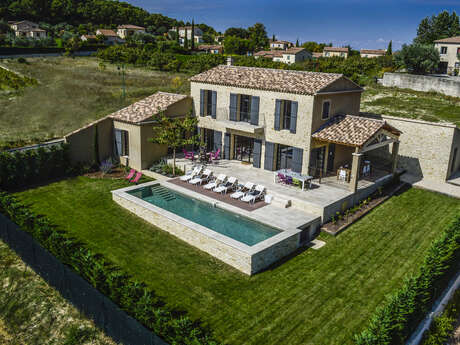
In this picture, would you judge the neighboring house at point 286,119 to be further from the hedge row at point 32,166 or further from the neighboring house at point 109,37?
the neighboring house at point 109,37

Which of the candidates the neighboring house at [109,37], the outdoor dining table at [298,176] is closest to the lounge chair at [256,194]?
the outdoor dining table at [298,176]

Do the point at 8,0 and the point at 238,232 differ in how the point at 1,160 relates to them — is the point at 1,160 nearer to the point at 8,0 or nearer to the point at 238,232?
the point at 238,232

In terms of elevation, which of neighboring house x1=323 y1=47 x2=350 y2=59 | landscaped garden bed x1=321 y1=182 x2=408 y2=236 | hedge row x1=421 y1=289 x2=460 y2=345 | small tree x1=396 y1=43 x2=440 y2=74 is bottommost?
hedge row x1=421 y1=289 x2=460 y2=345

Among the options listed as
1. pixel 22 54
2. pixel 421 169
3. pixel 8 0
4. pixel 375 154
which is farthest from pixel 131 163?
pixel 8 0

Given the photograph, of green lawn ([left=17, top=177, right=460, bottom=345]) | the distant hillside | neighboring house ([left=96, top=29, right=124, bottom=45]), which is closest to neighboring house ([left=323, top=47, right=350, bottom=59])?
neighboring house ([left=96, top=29, right=124, bottom=45])

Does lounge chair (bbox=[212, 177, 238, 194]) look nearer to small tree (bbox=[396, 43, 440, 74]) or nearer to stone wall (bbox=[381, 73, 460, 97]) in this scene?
stone wall (bbox=[381, 73, 460, 97])
